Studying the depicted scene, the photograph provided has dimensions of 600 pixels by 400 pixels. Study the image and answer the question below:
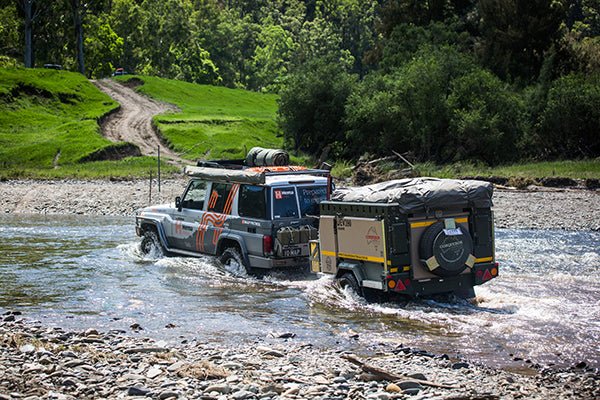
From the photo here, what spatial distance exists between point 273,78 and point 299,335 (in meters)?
101

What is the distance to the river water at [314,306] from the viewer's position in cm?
1390

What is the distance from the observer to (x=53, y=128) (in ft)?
202

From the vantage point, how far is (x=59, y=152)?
5438 cm

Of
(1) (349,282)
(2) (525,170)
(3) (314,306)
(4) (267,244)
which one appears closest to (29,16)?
(2) (525,170)

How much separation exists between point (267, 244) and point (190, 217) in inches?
116

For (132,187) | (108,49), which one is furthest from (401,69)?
(108,49)

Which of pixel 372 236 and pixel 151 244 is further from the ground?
pixel 372 236

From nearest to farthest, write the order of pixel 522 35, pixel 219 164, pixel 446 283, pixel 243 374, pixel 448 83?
pixel 243 374
pixel 446 283
pixel 219 164
pixel 448 83
pixel 522 35

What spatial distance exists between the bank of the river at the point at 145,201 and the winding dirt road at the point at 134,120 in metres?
10.3

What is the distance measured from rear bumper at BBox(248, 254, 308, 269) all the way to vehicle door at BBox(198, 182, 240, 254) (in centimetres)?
122

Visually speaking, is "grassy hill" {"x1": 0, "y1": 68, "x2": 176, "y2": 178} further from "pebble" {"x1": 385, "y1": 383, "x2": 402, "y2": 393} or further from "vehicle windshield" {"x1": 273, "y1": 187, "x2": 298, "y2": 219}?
"pebble" {"x1": 385, "y1": 383, "x2": 402, "y2": 393}

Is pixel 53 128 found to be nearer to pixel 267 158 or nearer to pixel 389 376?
pixel 267 158

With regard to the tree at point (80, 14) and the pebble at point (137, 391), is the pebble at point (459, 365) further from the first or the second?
the tree at point (80, 14)

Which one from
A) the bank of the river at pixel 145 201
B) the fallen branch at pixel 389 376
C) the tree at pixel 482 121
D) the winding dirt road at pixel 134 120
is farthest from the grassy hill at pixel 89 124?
the fallen branch at pixel 389 376
